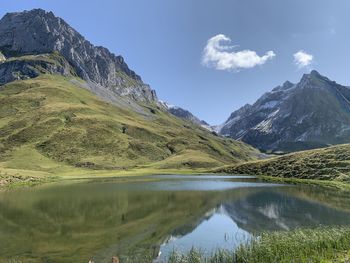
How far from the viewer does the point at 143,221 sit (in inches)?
2101

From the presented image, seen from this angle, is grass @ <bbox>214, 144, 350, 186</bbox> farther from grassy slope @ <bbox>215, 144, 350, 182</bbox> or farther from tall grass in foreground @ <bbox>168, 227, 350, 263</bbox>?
tall grass in foreground @ <bbox>168, 227, 350, 263</bbox>

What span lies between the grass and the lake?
2920 centimetres

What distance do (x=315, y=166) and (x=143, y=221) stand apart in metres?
92.7

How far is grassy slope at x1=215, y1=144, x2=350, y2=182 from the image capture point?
11606cm

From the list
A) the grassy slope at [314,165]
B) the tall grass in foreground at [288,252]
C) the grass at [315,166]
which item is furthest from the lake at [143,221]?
the grassy slope at [314,165]

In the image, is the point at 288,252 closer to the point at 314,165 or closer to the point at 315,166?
the point at 315,166

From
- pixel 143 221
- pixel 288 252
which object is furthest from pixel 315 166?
pixel 288 252

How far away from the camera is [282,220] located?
178ft

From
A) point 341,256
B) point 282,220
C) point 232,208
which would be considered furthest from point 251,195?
point 341,256

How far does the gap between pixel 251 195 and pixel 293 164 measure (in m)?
64.6

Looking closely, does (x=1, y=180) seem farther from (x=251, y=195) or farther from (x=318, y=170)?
(x=318, y=170)

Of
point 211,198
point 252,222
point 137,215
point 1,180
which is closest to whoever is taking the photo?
point 252,222

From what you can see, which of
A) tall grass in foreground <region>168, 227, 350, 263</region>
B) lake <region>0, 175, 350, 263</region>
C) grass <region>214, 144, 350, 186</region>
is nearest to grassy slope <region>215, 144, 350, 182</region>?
grass <region>214, 144, 350, 186</region>

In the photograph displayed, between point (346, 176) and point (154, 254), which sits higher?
point (346, 176)
